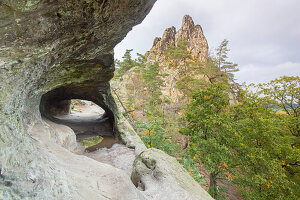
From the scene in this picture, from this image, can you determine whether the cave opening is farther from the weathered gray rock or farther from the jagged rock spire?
the jagged rock spire

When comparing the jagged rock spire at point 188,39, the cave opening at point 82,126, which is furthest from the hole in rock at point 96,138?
the jagged rock spire at point 188,39

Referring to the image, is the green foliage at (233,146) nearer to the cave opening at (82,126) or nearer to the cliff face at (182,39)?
the cave opening at (82,126)

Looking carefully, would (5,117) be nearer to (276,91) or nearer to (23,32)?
(23,32)

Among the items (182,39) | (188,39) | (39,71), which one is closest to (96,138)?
(39,71)

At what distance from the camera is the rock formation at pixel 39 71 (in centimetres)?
170

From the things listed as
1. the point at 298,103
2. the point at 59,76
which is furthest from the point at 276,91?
the point at 59,76

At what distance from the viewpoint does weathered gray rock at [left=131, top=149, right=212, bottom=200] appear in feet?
10.1

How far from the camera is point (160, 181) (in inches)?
137

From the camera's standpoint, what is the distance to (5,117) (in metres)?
1.90

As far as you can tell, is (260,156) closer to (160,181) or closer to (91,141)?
(160,181)

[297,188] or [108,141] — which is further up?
[108,141]

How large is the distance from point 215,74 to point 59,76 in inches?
805

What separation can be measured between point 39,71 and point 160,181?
14.3 feet

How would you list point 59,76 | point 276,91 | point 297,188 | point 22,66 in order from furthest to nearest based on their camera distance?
1. point 276,91
2. point 297,188
3. point 59,76
4. point 22,66
